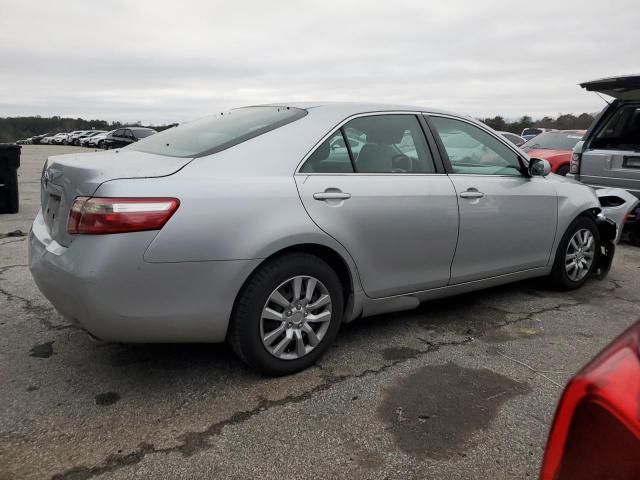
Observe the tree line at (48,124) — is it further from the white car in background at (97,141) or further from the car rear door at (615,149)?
the car rear door at (615,149)

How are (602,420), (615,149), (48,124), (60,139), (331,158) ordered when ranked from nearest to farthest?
1. (602,420)
2. (331,158)
3. (615,149)
4. (60,139)
5. (48,124)

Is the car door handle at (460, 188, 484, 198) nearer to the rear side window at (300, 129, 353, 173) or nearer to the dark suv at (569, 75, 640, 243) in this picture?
the rear side window at (300, 129, 353, 173)

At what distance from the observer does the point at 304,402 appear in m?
2.68

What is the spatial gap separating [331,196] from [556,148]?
31.0 ft

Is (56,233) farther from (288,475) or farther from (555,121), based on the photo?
(555,121)

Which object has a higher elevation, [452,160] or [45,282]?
[452,160]

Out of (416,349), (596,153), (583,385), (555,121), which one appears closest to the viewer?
(583,385)

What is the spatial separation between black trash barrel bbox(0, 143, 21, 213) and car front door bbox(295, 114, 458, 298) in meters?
6.30

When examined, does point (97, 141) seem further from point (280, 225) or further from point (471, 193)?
point (280, 225)

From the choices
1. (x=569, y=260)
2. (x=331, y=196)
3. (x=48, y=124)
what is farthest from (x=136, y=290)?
(x=48, y=124)

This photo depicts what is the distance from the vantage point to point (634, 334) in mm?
1029

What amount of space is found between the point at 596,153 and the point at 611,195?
134 cm

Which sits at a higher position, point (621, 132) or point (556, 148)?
point (621, 132)

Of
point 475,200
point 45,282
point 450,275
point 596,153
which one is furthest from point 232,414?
point 596,153
